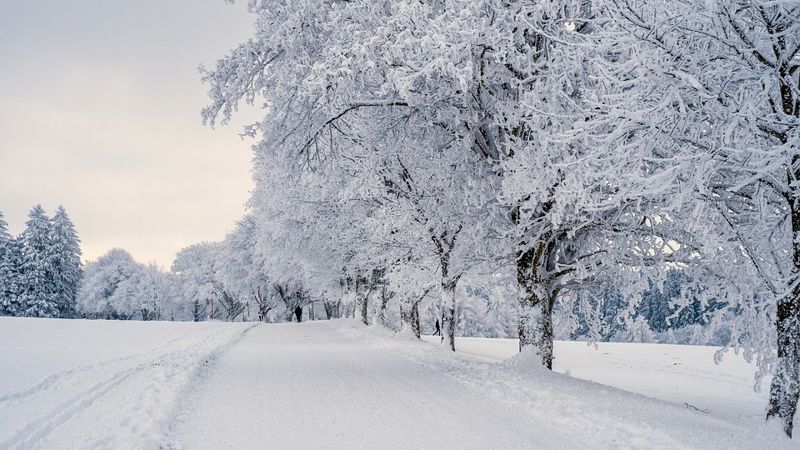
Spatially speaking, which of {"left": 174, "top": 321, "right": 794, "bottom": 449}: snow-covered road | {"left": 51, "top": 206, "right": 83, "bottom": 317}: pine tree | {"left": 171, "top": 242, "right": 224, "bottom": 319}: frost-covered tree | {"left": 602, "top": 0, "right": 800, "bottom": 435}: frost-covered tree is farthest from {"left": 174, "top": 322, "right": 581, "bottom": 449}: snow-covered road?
{"left": 51, "top": 206, "right": 83, "bottom": 317}: pine tree

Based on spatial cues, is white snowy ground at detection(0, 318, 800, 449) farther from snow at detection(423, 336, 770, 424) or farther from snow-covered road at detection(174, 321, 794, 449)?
snow at detection(423, 336, 770, 424)

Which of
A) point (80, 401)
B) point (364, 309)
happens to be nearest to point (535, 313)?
point (80, 401)

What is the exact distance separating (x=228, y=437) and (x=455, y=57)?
19.2 feet

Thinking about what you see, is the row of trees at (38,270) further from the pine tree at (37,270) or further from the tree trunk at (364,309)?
the tree trunk at (364,309)

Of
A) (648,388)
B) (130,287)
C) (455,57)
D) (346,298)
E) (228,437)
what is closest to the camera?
(228,437)

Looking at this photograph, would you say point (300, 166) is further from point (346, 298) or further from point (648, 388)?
point (346, 298)

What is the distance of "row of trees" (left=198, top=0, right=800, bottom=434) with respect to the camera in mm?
Result: 5730

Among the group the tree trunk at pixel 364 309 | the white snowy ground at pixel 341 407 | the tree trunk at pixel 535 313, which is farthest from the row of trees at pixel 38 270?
the tree trunk at pixel 535 313

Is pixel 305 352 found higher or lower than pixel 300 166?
lower

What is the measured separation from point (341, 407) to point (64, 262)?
198 ft

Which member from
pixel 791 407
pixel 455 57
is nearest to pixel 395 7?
pixel 455 57

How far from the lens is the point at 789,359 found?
6.20m

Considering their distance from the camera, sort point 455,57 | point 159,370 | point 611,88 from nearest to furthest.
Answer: point 611,88 < point 455,57 < point 159,370

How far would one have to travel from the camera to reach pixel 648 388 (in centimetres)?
1484
